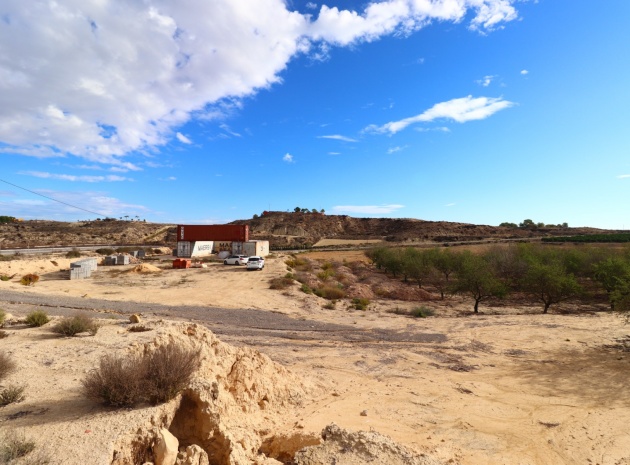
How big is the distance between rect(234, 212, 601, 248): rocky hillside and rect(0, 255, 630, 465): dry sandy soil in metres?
80.3

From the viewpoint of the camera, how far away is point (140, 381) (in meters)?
6.21

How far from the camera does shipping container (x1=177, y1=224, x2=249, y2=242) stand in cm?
5572

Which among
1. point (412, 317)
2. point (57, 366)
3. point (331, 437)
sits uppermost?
point (57, 366)

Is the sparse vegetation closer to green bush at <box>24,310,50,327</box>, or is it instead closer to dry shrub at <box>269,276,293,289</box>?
dry shrub at <box>269,276,293,289</box>

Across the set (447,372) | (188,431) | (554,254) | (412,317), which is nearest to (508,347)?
(447,372)

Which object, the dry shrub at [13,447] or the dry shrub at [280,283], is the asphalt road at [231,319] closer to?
the dry shrub at [280,283]

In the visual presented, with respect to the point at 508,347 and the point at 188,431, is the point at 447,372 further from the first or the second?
the point at 188,431

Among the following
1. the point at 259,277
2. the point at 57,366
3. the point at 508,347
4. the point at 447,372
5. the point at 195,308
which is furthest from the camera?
the point at 259,277

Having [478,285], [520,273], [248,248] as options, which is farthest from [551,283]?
[248,248]

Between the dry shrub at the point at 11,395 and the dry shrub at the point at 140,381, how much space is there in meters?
1.07

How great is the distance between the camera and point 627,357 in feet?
52.2

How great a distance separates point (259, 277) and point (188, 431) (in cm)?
3112

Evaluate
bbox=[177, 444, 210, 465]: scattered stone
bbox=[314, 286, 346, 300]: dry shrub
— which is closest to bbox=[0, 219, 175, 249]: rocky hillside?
bbox=[314, 286, 346, 300]: dry shrub

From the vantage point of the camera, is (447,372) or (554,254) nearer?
(447,372)
